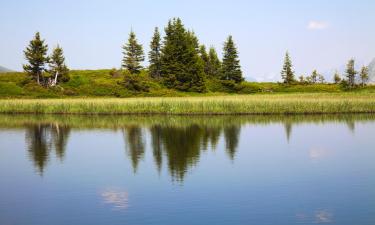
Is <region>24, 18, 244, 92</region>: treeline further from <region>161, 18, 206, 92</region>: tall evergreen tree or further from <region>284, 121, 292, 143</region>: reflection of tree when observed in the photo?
<region>284, 121, 292, 143</region>: reflection of tree

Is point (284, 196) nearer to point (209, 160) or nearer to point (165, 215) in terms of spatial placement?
point (165, 215)

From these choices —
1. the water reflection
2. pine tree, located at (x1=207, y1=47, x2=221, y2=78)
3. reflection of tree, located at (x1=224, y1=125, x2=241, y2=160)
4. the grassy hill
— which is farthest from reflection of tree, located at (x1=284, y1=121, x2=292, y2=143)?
pine tree, located at (x1=207, y1=47, x2=221, y2=78)

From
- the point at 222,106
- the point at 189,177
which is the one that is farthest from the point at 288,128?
the point at 189,177

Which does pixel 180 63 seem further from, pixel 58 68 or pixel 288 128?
pixel 288 128

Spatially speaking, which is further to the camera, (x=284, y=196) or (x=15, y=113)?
(x=15, y=113)

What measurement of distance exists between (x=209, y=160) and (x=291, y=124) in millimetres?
21992

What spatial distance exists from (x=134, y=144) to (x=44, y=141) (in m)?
7.18

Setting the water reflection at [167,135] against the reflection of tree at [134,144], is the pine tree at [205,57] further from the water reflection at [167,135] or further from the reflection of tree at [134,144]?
the reflection of tree at [134,144]

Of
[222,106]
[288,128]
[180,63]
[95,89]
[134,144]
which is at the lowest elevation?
[134,144]

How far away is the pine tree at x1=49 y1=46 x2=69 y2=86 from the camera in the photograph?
98875 millimetres

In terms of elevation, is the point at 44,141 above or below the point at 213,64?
below

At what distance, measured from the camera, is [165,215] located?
50.2ft

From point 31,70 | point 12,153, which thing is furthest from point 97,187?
point 31,70

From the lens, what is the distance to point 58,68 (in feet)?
327
